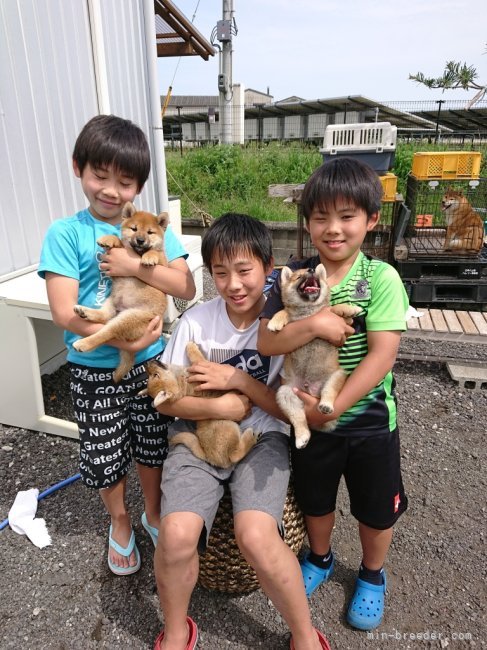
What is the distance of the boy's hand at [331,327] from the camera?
1.86 m

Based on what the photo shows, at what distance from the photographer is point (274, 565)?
1.73 meters

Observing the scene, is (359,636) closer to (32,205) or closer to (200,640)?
(200,640)

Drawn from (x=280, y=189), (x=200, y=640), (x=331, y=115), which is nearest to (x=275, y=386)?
(x=200, y=640)

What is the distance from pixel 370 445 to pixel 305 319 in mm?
633

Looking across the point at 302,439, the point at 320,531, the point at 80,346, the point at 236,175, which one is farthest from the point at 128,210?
the point at 236,175

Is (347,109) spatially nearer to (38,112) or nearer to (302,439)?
(38,112)

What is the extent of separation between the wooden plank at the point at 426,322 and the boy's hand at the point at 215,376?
10.4ft

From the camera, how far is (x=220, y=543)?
2066 mm

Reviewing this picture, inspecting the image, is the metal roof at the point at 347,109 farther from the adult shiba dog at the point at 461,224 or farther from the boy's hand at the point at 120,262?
the boy's hand at the point at 120,262

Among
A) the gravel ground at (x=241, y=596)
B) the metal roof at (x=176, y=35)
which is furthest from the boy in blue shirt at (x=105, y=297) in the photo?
the metal roof at (x=176, y=35)

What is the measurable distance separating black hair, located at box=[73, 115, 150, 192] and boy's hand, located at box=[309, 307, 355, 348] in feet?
3.63

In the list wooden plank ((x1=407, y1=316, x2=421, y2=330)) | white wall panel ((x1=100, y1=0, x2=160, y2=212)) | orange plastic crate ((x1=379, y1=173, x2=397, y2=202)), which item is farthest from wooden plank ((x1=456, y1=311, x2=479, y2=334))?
white wall panel ((x1=100, y1=0, x2=160, y2=212))

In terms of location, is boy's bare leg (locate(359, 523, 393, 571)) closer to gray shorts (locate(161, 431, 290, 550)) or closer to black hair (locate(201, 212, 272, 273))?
gray shorts (locate(161, 431, 290, 550))

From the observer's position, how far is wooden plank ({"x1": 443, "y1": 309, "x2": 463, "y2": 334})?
Answer: 4570 mm
